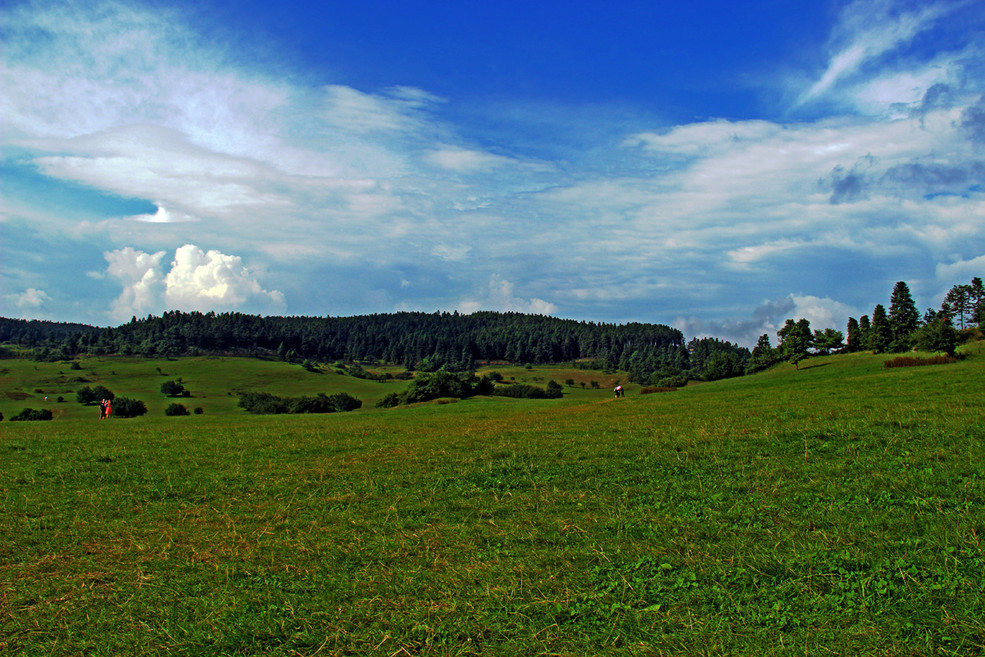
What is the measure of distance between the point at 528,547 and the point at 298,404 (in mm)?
88244

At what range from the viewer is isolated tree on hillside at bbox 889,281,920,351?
327ft

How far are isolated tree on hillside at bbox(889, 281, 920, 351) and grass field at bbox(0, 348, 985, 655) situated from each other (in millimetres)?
99023

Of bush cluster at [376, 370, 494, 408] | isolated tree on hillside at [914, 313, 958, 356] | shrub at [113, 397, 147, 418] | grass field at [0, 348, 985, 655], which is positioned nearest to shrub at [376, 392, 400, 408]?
bush cluster at [376, 370, 494, 408]

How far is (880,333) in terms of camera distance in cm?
9938

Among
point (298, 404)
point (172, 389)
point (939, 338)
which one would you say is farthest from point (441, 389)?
point (172, 389)

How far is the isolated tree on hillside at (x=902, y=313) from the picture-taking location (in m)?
99.8

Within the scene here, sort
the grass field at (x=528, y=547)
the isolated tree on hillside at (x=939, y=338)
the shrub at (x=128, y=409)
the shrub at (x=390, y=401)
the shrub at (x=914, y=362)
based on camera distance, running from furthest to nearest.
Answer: the shrub at (x=390, y=401), the shrub at (x=128, y=409), the isolated tree on hillside at (x=939, y=338), the shrub at (x=914, y=362), the grass field at (x=528, y=547)

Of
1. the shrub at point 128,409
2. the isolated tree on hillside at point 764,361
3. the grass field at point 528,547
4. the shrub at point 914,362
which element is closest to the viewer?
the grass field at point 528,547

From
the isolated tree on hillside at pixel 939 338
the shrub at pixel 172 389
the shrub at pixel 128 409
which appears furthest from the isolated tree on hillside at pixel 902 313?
the shrub at pixel 172 389

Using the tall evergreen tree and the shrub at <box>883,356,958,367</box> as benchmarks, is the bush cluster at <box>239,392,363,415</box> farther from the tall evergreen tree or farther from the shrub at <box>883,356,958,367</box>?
the tall evergreen tree

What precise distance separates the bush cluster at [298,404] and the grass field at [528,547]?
73.5 meters

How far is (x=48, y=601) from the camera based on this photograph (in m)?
7.45

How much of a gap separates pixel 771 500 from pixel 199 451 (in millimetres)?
17089

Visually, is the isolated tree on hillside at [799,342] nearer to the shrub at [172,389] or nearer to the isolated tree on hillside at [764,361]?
the isolated tree on hillside at [764,361]
